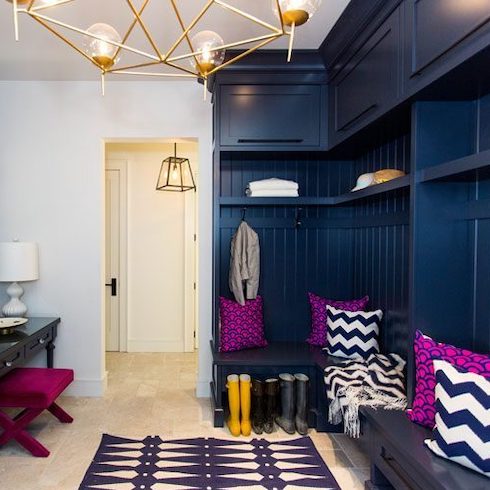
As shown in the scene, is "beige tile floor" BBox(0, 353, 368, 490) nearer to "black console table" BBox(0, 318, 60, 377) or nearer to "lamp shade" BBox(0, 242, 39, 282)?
"black console table" BBox(0, 318, 60, 377)

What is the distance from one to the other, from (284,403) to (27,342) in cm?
176

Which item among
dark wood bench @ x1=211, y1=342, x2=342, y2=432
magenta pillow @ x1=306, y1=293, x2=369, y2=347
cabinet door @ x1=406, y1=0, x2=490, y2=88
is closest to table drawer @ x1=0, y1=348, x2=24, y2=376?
dark wood bench @ x1=211, y1=342, x2=342, y2=432

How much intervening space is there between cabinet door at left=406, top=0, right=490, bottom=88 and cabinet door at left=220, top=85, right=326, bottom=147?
1.10m

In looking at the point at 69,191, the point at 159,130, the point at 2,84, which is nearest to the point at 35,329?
the point at 69,191

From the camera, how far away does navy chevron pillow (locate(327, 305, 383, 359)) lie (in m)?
2.68

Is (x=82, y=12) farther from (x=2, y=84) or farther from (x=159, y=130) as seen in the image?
(x=2, y=84)

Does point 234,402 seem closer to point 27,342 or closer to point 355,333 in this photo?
point 355,333

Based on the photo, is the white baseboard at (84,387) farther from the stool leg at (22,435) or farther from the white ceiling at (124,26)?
the white ceiling at (124,26)

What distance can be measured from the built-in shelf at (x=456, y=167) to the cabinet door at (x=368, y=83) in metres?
0.40

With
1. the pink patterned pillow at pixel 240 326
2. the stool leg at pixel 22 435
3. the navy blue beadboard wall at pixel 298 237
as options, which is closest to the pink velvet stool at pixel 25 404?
the stool leg at pixel 22 435

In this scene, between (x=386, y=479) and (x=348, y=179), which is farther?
(x=348, y=179)

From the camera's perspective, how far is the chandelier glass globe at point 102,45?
1727 mm

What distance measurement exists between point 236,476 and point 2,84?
3.39 meters

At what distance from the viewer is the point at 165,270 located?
4.77 meters
